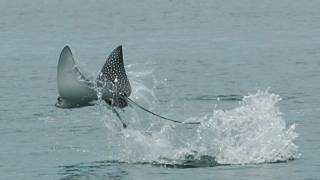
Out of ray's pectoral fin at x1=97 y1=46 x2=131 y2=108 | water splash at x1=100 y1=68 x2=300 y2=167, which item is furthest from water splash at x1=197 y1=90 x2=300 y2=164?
ray's pectoral fin at x1=97 y1=46 x2=131 y2=108

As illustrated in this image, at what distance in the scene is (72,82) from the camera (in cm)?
2206

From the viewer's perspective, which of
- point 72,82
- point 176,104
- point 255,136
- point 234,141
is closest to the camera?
point 72,82

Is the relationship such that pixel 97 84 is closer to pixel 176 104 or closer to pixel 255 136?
pixel 255 136

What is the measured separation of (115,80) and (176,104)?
1096cm

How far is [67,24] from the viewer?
79.0 metres

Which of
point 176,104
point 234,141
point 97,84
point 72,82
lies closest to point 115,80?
point 97,84

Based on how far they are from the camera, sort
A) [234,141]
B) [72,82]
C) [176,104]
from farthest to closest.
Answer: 1. [176,104]
2. [234,141]
3. [72,82]

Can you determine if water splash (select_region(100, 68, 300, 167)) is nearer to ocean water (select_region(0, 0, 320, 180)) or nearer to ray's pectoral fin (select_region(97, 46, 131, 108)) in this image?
ocean water (select_region(0, 0, 320, 180))

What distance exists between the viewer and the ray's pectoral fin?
71.5ft

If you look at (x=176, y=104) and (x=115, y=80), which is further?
(x=176, y=104)

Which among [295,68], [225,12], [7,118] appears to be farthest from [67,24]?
[7,118]

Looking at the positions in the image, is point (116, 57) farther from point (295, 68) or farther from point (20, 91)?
point (295, 68)

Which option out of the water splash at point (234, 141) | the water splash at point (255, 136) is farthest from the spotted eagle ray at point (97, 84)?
the water splash at point (255, 136)

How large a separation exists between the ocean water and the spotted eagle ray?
0.56 meters
